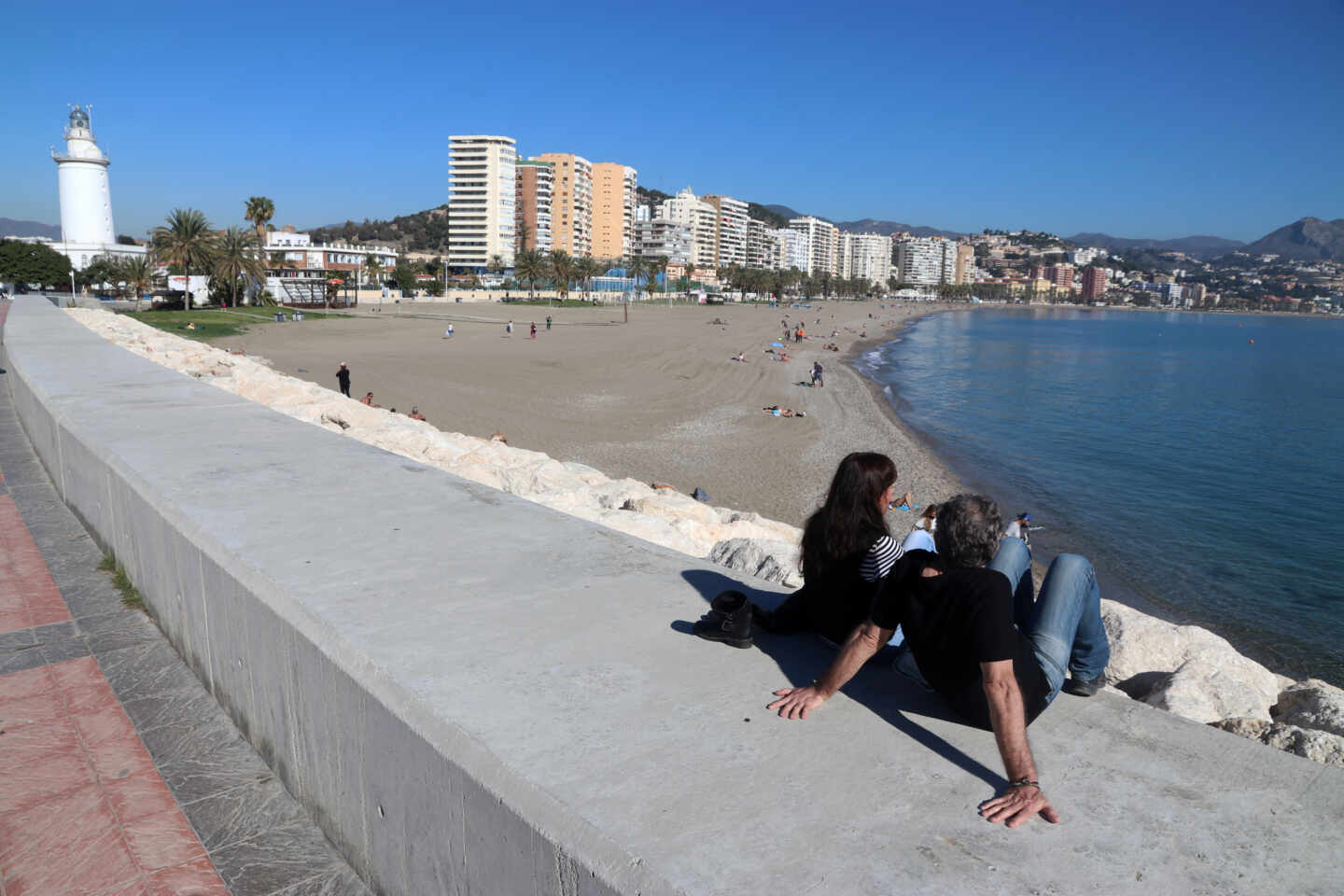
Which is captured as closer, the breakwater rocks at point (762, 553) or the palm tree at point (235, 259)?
the breakwater rocks at point (762, 553)

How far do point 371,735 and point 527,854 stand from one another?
0.67 meters

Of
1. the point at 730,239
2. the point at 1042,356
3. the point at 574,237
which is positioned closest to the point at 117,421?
the point at 1042,356

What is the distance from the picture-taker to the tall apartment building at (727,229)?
612 ft

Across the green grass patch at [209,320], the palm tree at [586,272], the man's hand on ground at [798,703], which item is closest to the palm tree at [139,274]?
the green grass patch at [209,320]

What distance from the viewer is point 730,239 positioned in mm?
196375

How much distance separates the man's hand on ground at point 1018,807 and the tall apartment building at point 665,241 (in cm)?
16952

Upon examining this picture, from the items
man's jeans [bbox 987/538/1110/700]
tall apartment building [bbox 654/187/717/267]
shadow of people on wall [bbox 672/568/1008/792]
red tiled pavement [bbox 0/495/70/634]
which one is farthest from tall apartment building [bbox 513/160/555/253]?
man's jeans [bbox 987/538/1110/700]

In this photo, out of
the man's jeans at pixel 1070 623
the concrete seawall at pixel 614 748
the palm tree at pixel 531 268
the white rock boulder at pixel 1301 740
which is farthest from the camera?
the palm tree at pixel 531 268

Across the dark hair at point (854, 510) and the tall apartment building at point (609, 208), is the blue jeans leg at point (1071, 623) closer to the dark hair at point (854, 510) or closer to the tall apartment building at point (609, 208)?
the dark hair at point (854, 510)

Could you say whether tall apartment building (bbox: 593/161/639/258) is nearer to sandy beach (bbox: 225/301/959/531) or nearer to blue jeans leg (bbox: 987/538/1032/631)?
sandy beach (bbox: 225/301/959/531)

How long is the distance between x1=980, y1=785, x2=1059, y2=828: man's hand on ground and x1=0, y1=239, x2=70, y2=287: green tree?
80.3 m

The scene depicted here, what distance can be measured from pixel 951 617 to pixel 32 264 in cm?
8240

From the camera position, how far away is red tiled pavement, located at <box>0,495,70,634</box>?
407 cm

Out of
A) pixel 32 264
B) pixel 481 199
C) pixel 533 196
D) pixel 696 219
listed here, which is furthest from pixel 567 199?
pixel 32 264
